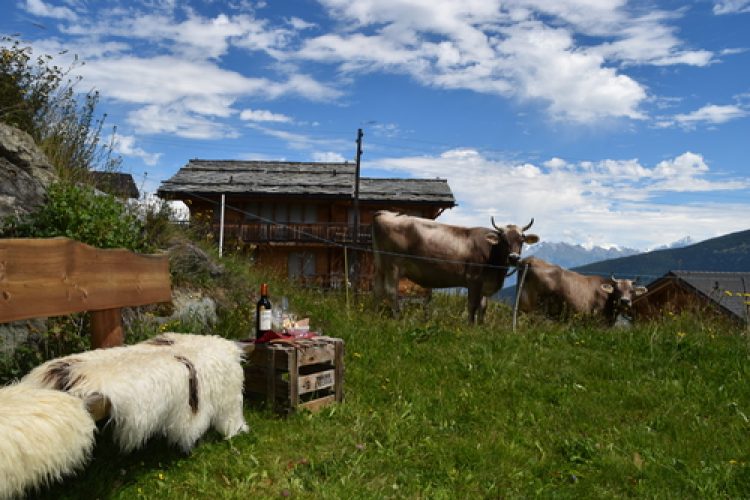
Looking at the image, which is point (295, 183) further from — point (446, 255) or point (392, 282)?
point (446, 255)

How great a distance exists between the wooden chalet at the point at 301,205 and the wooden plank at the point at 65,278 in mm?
21109

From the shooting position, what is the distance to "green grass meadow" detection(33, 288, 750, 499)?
4.09 meters

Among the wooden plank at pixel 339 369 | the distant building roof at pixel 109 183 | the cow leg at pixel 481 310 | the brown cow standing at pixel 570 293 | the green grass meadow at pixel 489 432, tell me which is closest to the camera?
the green grass meadow at pixel 489 432

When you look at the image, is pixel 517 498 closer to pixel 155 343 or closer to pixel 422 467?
pixel 422 467

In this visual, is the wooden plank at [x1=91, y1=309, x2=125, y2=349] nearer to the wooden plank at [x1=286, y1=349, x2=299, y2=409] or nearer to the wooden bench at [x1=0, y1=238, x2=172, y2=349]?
the wooden bench at [x1=0, y1=238, x2=172, y2=349]

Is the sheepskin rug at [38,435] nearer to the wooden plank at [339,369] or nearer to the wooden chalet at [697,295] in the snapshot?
the wooden plank at [339,369]

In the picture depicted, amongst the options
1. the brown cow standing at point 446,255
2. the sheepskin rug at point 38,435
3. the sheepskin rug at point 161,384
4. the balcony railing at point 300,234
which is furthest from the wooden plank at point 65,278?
the balcony railing at point 300,234

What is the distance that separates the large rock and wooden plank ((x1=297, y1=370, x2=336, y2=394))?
10.0ft

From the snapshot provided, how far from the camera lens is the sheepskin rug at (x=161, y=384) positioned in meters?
3.46

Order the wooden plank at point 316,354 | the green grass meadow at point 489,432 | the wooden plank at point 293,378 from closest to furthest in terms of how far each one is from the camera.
Result: the green grass meadow at point 489,432 < the wooden plank at point 293,378 < the wooden plank at point 316,354

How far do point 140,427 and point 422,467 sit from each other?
2023 mm

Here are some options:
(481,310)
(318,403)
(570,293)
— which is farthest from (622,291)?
(318,403)

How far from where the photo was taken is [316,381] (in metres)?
5.41

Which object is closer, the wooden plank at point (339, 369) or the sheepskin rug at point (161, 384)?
the sheepskin rug at point (161, 384)
